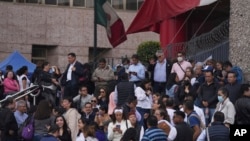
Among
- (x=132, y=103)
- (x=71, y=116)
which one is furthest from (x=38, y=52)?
(x=71, y=116)

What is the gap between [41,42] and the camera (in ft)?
139

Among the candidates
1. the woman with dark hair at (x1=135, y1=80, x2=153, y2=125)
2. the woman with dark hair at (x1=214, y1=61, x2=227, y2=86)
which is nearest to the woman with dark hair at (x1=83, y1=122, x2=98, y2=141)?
the woman with dark hair at (x1=135, y1=80, x2=153, y2=125)

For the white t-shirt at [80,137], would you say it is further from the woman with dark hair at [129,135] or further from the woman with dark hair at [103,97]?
the woman with dark hair at [103,97]

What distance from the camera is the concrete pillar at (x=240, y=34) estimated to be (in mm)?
21327

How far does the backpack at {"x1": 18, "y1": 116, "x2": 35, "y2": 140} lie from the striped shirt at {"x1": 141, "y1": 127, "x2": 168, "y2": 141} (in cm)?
295

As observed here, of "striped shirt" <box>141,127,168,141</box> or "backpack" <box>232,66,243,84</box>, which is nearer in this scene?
"striped shirt" <box>141,127,168,141</box>

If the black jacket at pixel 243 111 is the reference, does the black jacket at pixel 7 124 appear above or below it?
below

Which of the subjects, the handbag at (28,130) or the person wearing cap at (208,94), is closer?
the handbag at (28,130)

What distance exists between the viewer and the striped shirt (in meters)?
15.5

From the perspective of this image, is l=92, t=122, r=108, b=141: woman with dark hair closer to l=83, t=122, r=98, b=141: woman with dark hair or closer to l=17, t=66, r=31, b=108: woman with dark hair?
l=83, t=122, r=98, b=141: woman with dark hair

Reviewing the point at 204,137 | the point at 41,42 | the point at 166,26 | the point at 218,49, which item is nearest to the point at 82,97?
the point at 218,49

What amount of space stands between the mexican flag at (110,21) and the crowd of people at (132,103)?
7.28m

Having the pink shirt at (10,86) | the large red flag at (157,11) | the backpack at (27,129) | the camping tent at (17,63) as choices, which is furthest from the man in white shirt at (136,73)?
the camping tent at (17,63)

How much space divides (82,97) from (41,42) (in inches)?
842
